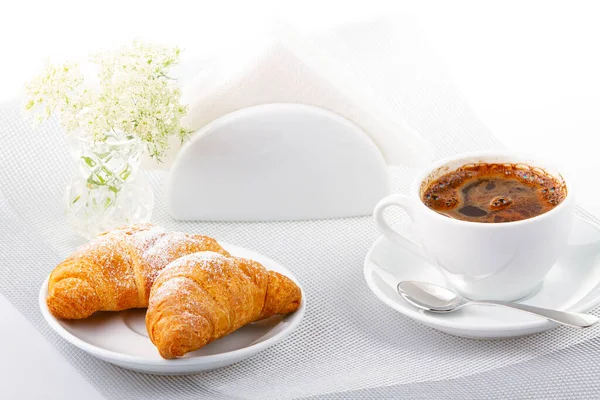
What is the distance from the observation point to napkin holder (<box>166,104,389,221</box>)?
176cm

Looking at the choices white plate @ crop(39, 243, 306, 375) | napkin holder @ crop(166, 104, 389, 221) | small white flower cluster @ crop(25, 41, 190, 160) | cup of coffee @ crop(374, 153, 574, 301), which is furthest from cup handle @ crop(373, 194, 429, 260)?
small white flower cluster @ crop(25, 41, 190, 160)

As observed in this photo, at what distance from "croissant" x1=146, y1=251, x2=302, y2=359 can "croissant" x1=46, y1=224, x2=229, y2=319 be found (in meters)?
0.06

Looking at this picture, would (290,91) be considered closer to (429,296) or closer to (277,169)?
(277,169)

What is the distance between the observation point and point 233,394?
4.46 ft

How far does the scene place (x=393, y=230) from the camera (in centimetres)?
154

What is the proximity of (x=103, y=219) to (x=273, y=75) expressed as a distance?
41cm

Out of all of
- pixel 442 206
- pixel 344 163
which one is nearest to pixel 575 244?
pixel 442 206

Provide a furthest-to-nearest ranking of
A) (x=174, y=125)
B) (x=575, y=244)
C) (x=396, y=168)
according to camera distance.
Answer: (x=396, y=168) < (x=174, y=125) < (x=575, y=244)

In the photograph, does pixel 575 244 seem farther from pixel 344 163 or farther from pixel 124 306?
pixel 124 306

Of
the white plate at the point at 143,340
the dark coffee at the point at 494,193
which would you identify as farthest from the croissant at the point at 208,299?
the dark coffee at the point at 494,193

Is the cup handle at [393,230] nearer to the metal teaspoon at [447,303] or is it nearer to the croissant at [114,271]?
the metal teaspoon at [447,303]

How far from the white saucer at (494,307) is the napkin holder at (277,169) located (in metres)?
0.19

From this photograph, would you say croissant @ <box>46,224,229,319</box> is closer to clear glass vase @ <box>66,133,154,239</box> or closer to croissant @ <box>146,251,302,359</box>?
croissant @ <box>146,251,302,359</box>

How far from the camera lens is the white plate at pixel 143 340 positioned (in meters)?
1.32
